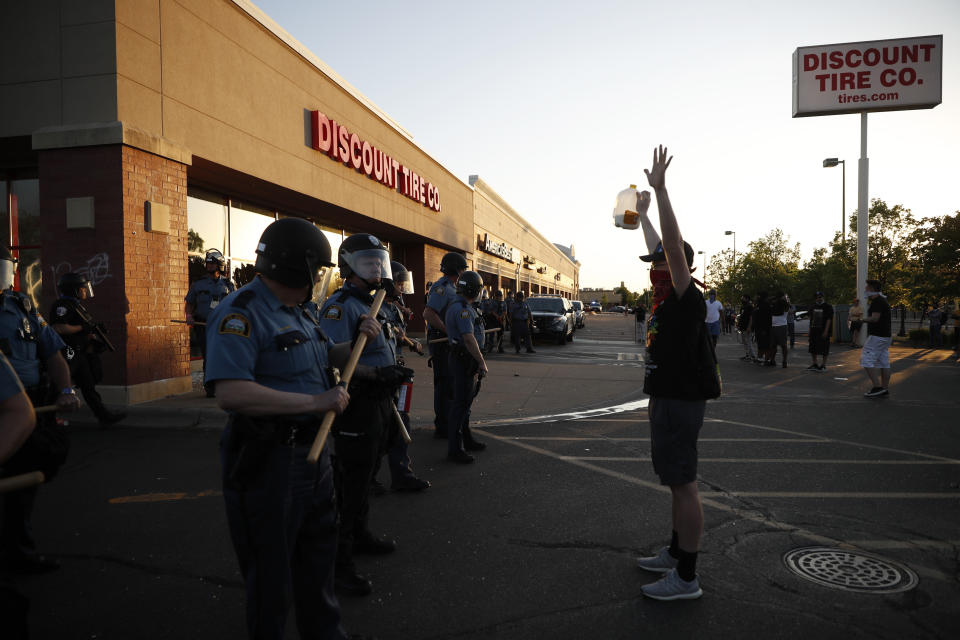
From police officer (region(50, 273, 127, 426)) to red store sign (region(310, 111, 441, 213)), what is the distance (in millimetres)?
7353

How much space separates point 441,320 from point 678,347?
3.50 metres

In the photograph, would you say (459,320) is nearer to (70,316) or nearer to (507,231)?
(70,316)

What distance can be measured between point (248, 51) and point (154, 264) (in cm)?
468

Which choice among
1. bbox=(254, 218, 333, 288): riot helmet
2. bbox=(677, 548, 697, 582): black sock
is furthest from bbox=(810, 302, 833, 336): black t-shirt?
bbox=(254, 218, 333, 288): riot helmet

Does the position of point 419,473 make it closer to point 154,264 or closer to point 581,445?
point 581,445

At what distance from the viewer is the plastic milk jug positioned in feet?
11.7

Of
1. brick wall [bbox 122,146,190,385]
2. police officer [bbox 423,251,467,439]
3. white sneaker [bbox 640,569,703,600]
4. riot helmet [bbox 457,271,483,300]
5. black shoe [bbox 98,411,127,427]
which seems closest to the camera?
white sneaker [bbox 640,569,703,600]

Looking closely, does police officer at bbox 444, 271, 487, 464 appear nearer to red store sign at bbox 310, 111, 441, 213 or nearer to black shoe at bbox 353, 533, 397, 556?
black shoe at bbox 353, 533, 397, 556

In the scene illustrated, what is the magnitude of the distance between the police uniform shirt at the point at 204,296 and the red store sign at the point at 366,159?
5.27 meters

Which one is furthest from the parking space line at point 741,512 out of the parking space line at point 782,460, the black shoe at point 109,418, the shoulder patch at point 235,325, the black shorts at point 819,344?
the black shorts at point 819,344

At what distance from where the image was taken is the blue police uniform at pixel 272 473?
1.97 metres

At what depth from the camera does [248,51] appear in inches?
413

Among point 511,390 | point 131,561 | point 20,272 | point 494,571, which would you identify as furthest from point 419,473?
point 20,272

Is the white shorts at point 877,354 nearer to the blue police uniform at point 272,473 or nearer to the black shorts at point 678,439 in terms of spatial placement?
the black shorts at point 678,439
